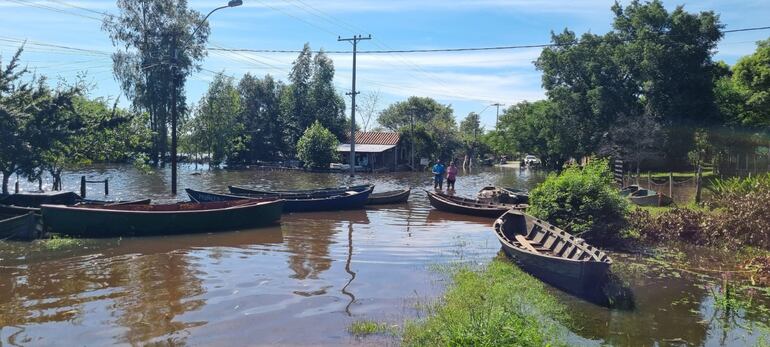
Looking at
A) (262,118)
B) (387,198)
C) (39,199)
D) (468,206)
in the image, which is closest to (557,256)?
(468,206)

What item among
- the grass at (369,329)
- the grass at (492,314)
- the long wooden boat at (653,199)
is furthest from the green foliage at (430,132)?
the grass at (369,329)

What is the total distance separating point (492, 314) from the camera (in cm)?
716

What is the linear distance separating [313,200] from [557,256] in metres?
12.8

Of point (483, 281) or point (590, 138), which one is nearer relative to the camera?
point (483, 281)

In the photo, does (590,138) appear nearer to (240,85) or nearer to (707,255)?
(707,255)

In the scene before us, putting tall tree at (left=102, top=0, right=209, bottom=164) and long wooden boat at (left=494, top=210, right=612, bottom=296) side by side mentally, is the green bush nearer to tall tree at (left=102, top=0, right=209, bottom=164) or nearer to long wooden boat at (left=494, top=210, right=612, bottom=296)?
long wooden boat at (left=494, top=210, right=612, bottom=296)

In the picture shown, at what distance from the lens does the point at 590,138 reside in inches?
1593

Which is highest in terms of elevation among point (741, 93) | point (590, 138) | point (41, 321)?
point (741, 93)

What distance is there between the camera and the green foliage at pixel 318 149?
54500mm

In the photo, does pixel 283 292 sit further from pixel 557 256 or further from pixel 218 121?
pixel 218 121

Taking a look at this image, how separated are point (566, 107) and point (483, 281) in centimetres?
3445

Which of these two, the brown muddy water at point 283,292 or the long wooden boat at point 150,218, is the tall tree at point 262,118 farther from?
the brown muddy water at point 283,292

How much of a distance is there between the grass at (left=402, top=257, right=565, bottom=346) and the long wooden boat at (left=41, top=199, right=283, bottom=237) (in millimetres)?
8498

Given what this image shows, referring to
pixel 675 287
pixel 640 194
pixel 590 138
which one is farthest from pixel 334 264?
pixel 590 138
